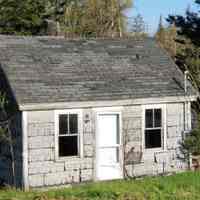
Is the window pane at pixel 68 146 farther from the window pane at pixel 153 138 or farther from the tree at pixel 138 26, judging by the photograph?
the tree at pixel 138 26

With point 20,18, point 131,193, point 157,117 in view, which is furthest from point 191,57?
point 20,18

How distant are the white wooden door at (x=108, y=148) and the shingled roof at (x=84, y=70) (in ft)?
2.30

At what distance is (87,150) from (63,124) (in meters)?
1.07

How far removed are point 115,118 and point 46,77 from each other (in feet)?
7.71

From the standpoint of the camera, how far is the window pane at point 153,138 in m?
19.3

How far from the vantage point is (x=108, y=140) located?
18750mm

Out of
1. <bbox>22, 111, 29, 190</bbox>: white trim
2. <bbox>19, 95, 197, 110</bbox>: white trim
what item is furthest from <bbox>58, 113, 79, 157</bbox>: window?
<bbox>22, 111, 29, 190</bbox>: white trim

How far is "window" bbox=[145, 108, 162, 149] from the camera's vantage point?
19.3m

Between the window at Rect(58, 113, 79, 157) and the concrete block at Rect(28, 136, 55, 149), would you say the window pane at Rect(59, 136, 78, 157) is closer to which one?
the window at Rect(58, 113, 79, 157)

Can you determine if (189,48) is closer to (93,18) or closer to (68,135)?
(68,135)

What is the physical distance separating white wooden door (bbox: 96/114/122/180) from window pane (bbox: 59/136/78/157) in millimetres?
725

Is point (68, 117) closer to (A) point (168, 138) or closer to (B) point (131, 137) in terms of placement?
(B) point (131, 137)

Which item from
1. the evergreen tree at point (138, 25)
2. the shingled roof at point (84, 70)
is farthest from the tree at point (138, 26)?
the shingled roof at point (84, 70)

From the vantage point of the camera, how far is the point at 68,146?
1805 centimetres
